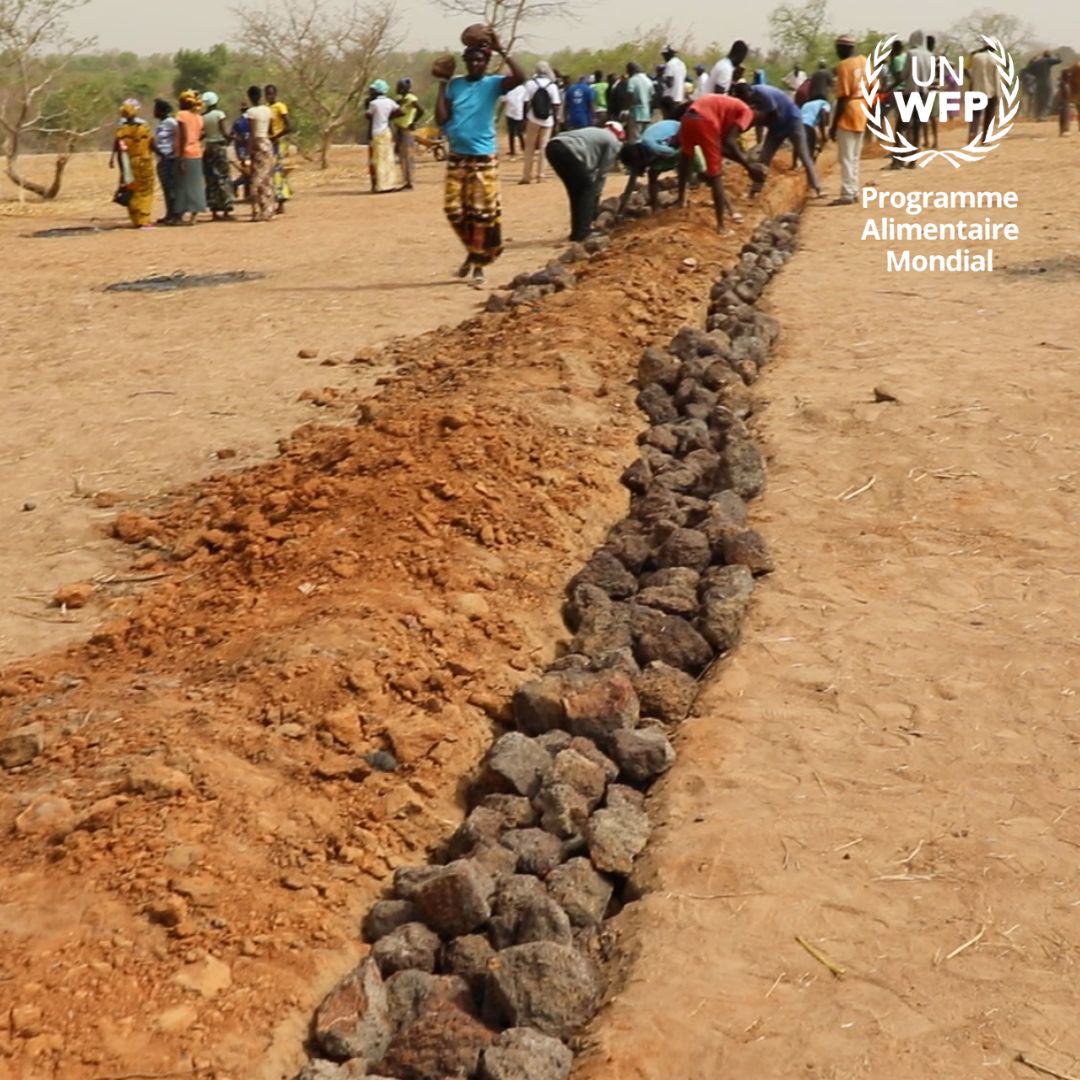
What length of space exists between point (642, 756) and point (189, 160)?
12728mm

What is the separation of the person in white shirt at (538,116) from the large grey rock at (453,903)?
14371 mm

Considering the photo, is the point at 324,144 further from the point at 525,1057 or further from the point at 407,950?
the point at 525,1057

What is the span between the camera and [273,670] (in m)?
4.03

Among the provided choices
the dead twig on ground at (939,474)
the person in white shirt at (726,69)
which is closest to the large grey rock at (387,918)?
the dead twig on ground at (939,474)

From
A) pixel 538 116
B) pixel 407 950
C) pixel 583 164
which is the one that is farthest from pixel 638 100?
pixel 407 950

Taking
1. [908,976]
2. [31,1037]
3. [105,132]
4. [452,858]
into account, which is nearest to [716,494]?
[452,858]

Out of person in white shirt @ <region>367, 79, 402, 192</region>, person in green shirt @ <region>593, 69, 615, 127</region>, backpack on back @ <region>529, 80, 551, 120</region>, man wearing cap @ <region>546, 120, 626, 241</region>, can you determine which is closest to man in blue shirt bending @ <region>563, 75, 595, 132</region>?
person in green shirt @ <region>593, 69, 615, 127</region>

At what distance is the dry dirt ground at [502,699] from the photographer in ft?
9.57

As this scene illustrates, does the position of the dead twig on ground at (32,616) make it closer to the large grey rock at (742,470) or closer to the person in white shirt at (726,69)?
the large grey rock at (742,470)

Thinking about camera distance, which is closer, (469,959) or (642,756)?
(469,959)

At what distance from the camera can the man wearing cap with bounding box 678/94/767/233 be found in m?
10.4

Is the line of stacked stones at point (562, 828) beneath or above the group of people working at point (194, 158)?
beneath

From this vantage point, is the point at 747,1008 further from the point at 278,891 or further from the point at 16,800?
the point at 16,800

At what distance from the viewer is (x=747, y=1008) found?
2.93m
